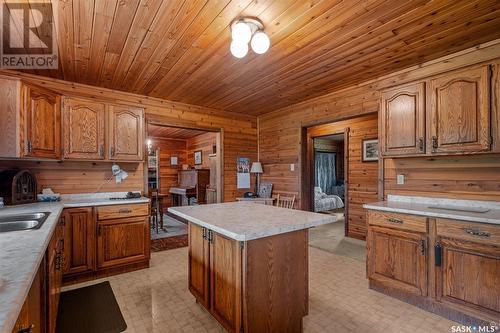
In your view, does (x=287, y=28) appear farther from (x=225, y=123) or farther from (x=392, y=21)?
(x=225, y=123)

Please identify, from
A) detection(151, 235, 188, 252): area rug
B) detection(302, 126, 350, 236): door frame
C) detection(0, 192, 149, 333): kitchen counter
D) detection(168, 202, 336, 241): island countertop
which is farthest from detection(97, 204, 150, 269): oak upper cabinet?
detection(302, 126, 350, 236): door frame

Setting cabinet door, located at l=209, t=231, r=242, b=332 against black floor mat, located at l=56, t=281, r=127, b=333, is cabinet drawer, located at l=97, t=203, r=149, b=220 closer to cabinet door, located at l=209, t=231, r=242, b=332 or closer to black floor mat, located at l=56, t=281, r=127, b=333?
black floor mat, located at l=56, t=281, r=127, b=333

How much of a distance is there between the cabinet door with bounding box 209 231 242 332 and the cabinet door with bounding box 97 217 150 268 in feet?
5.34

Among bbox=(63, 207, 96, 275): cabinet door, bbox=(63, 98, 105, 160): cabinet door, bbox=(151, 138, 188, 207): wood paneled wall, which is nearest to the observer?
bbox=(63, 207, 96, 275): cabinet door

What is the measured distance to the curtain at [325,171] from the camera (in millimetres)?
8867

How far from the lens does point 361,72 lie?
10.2 feet

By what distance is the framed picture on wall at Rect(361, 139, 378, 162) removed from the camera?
4348 millimetres

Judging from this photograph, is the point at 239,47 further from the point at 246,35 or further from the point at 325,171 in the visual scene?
the point at 325,171

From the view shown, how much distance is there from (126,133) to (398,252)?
351cm

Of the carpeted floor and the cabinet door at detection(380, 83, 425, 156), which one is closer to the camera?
the cabinet door at detection(380, 83, 425, 156)

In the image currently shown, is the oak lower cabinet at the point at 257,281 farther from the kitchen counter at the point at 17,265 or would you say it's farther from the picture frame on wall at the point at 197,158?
the picture frame on wall at the point at 197,158

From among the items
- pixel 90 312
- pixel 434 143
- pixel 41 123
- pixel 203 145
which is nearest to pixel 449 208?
pixel 434 143

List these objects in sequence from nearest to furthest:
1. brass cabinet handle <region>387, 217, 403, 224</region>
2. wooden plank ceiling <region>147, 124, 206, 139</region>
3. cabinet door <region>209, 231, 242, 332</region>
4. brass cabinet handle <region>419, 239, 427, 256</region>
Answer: cabinet door <region>209, 231, 242, 332</region>, brass cabinet handle <region>419, 239, 427, 256</region>, brass cabinet handle <region>387, 217, 403, 224</region>, wooden plank ceiling <region>147, 124, 206, 139</region>

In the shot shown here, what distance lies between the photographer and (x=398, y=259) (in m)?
2.38
